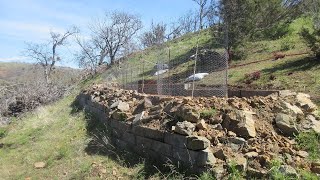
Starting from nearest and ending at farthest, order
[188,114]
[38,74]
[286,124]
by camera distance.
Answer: [286,124] → [188,114] → [38,74]

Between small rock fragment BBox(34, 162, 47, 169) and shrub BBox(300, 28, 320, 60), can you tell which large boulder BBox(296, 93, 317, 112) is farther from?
shrub BBox(300, 28, 320, 60)

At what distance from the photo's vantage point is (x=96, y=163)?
267 inches

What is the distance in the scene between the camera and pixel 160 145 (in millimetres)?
6047

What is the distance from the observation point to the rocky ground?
4.95 m

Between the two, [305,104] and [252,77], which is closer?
[305,104]

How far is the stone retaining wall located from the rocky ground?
0.42 feet

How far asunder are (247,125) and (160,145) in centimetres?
142

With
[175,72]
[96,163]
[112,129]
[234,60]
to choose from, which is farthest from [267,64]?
[96,163]

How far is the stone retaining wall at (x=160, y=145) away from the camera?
5.16 metres

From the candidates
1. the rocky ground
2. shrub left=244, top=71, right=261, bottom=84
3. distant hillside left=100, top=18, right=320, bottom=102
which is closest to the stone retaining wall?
the rocky ground

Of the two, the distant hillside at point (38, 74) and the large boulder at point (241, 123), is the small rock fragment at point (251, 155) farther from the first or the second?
the distant hillside at point (38, 74)

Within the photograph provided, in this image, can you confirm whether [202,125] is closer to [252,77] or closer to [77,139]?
[77,139]

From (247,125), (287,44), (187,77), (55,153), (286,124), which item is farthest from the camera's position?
(287,44)

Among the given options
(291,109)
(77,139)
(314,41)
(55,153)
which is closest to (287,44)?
(314,41)
